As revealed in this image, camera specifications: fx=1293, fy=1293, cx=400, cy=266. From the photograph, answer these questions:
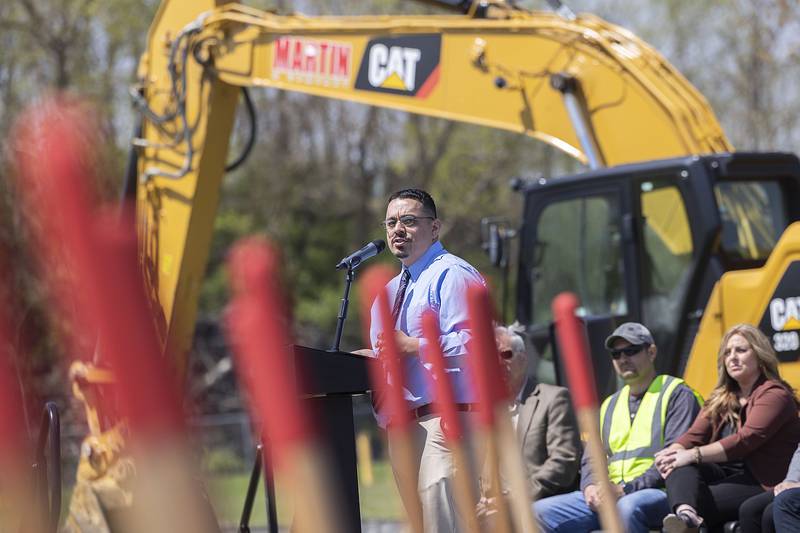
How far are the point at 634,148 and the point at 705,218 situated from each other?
1.35 metres

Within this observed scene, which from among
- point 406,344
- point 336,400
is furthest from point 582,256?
point 336,400

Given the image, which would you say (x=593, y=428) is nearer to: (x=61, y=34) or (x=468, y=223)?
(x=61, y=34)

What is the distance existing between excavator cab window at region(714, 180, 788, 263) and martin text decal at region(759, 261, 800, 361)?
2.26 feet

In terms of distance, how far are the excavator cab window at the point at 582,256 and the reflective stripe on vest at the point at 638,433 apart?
A: 1.86m

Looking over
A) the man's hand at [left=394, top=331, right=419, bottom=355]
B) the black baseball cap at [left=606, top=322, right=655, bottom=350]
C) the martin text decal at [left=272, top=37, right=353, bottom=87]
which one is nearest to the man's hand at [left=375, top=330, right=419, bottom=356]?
the man's hand at [left=394, top=331, right=419, bottom=355]

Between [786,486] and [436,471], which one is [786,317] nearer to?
[786,486]

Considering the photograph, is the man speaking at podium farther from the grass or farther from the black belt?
the grass

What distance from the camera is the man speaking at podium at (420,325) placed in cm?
511

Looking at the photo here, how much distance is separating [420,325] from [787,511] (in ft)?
6.28

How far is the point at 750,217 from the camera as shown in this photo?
8.61 metres

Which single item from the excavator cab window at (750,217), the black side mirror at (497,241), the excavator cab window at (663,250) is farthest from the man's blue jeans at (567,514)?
the black side mirror at (497,241)

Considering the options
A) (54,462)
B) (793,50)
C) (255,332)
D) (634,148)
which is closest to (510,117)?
(634,148)

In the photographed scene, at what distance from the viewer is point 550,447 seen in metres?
7.17

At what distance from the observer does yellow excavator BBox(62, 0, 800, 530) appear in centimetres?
831
